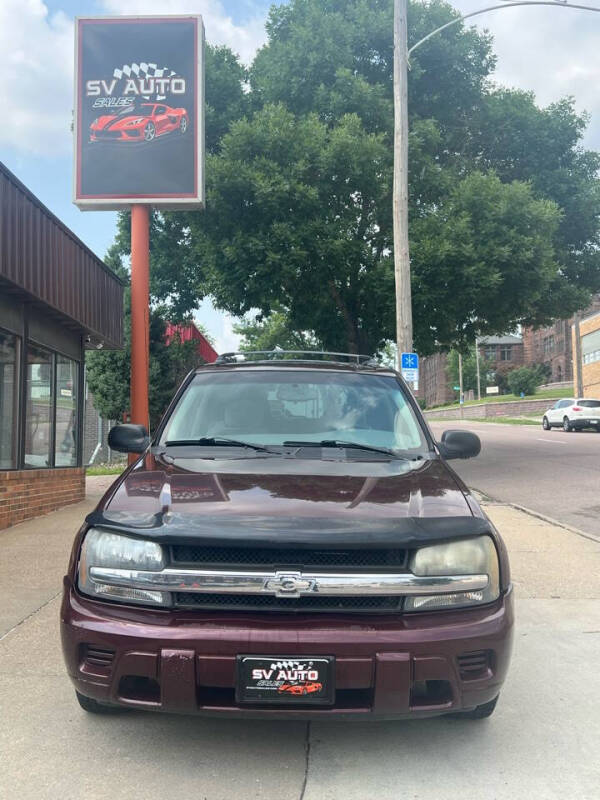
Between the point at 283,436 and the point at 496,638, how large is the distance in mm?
1667

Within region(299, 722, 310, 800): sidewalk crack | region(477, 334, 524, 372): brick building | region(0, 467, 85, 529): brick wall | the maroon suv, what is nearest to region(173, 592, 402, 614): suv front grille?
the maroon suv

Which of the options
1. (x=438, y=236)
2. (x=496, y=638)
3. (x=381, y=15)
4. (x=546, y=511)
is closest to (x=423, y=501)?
(x=496, y=638)

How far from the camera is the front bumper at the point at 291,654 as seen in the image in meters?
2.70

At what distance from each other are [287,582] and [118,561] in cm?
68

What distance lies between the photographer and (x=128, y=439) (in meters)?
4.32

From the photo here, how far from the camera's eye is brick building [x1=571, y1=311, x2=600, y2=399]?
54875 millimetres

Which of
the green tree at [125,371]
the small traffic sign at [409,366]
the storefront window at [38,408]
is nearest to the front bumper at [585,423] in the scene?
the green tree at [125,371]

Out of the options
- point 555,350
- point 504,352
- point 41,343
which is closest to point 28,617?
point 41,343

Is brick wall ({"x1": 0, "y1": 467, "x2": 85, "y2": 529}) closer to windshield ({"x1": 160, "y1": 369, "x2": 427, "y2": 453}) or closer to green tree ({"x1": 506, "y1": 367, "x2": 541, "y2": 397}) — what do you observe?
windshield ({"x1": 160, "y1": 369, "x2": 427, "y2": 453})

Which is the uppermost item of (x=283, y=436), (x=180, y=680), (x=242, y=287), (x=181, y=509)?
(x=242, y=287)

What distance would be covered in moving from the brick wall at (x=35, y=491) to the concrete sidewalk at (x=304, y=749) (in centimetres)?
491

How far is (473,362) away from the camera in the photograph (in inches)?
3760

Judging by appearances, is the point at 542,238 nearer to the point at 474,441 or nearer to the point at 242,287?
the point at 242,287

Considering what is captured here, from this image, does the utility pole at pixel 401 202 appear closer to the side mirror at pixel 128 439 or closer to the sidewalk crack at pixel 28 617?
the sidewalk crack at pixel 28 617
